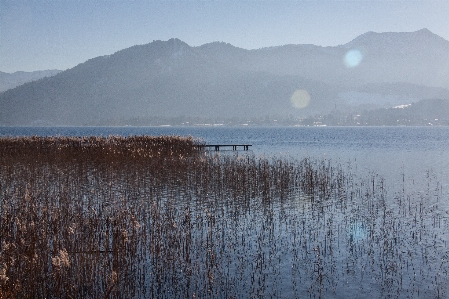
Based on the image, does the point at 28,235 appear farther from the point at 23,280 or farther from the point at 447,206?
the point at 447,206

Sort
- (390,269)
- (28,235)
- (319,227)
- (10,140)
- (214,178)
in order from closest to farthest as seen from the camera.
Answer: (28,235) < (390,269) < (319,227) < (214,178) < (10,140)

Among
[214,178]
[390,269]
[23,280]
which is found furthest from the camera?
[214,178]

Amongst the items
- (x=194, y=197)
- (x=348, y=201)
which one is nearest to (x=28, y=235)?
(x=194, y=197)

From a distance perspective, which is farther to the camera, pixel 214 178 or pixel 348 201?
pixel 214 178

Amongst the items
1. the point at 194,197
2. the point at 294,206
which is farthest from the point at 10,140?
the point at 294,206

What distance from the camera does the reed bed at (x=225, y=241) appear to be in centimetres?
1085

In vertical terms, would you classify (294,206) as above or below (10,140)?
below

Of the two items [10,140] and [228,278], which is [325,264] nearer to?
[228,278]

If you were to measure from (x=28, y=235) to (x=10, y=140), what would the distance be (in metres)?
37.8

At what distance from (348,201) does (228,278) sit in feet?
42.5

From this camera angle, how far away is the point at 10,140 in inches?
1795

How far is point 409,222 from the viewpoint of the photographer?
18.3 metres

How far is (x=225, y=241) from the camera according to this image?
15.1 meters

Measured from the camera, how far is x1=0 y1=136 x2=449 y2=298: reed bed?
10.9m
